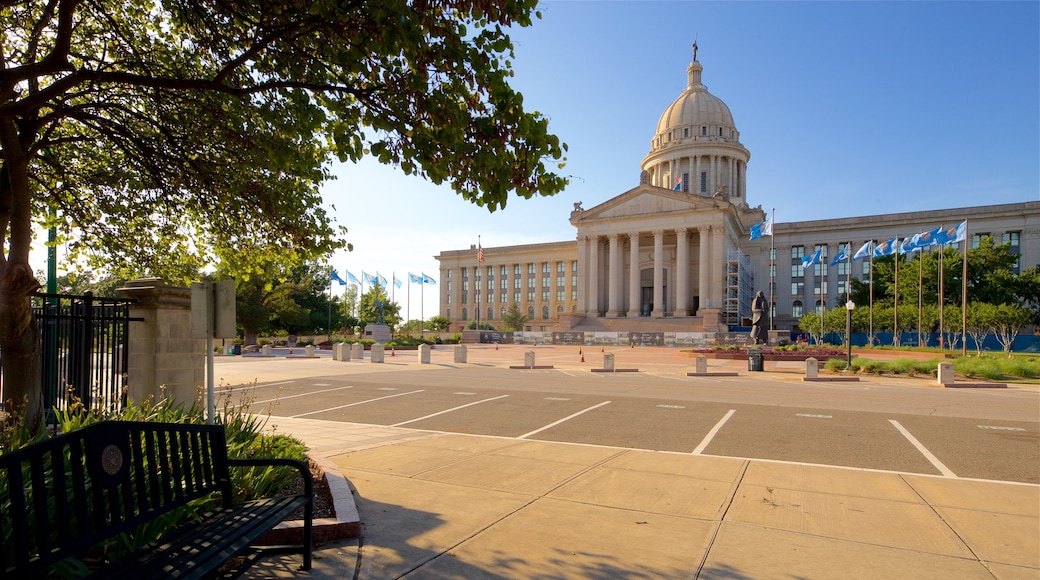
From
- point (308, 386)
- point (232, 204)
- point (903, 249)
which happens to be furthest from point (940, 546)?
point (903, 249)

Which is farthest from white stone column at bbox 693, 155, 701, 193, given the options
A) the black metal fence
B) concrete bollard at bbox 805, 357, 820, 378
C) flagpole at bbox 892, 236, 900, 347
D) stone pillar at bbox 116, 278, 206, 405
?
the black metal fence

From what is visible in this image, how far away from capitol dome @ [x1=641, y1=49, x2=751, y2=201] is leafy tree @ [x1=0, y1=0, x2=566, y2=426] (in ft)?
311

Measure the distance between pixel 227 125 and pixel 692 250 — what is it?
276 feet

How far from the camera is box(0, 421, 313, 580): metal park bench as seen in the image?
2.79 m

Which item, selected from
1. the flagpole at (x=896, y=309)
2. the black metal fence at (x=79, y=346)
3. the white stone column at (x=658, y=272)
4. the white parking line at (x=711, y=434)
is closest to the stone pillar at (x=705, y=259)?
the white stone column at (x=658, y=272)

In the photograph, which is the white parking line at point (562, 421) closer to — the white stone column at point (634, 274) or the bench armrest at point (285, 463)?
the bench armrest at point (285, 463)

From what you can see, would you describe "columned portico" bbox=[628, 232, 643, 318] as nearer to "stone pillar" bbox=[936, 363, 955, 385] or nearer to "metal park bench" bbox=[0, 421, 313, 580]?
"stone pillar" bbox=[936, 363, 955, 385]

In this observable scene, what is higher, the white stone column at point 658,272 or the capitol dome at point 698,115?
the capitol dome at point 698,115

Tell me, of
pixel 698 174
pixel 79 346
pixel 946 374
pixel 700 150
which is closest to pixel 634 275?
pixel 698 174

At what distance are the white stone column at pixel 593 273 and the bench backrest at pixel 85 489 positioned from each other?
267 feet

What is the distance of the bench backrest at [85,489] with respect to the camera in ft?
8.98

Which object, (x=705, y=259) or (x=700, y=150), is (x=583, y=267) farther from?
(x=700, y=150)

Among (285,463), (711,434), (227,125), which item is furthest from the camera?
(711,434)

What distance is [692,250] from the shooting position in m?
86.5
